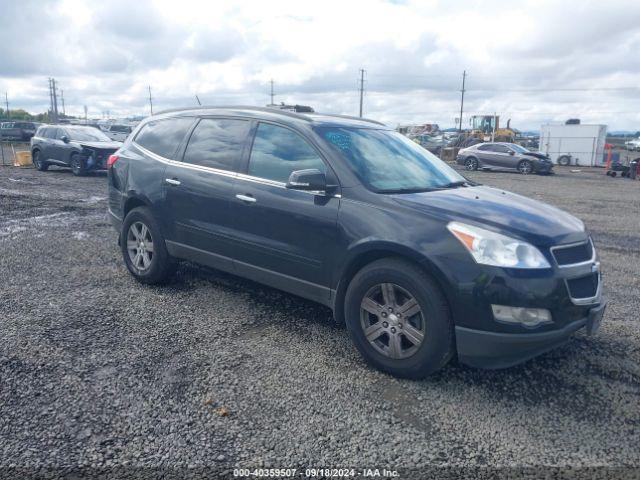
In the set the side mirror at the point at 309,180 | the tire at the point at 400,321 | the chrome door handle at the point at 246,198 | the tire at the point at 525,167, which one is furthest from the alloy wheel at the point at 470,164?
the tire at the point at 400,321

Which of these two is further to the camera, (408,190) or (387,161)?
(387,161)

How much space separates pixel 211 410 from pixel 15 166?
21.3 metres

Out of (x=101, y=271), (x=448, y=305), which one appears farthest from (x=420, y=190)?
(x=101, y=271)

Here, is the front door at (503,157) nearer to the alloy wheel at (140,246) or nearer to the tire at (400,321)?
the alloy wheel at (140,246)

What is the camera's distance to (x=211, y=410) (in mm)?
3258

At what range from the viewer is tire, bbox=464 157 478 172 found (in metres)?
27.3

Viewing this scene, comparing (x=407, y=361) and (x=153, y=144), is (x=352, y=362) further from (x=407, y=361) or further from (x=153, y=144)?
(x=153, y=144)

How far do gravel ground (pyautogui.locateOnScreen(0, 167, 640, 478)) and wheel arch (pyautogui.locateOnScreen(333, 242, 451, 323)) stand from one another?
1.60ft

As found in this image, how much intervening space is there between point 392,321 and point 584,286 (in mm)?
1288

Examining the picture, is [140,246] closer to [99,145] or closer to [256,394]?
[256,394]

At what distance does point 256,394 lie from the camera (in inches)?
136

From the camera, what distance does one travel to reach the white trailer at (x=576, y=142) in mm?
32531

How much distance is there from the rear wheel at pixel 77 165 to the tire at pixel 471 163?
728 inches

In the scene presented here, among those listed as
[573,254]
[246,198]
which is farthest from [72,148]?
[573,254]
